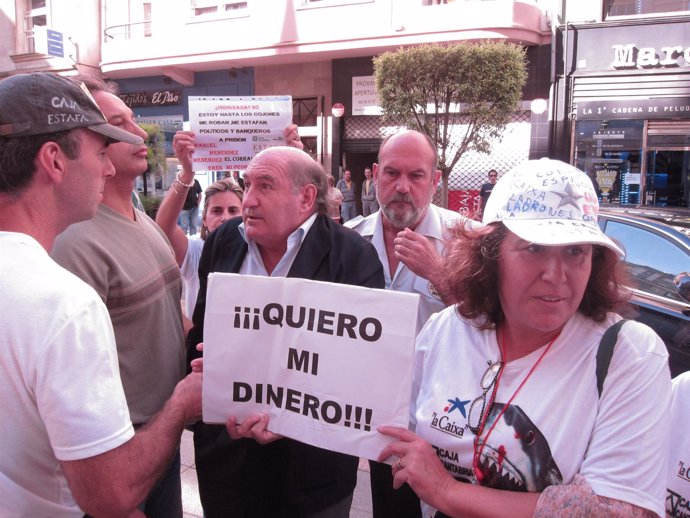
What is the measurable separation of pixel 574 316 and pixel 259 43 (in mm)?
15287

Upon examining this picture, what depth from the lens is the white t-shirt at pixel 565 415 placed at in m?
1.26

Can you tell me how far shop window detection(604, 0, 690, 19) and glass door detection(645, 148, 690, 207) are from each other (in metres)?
3.21

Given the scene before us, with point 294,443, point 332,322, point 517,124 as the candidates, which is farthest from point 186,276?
point 517,124

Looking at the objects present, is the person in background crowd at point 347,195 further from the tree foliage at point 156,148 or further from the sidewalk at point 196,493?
the sidewalk at point 196,493

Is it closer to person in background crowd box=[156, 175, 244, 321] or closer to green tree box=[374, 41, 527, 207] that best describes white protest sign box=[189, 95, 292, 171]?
person in background crowd box=[156, 175, 244, 321]

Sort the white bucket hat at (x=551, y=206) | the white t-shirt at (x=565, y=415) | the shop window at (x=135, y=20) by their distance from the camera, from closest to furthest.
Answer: the white t-shirt at (x=565, y=415) < the white bucket hat at (x=551, y=206) < the shop window at (x=135, y=20)

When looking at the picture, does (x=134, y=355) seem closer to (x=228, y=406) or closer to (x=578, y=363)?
(x=228, y=406)

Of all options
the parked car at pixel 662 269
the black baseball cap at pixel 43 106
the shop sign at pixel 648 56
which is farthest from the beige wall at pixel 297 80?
the black baseball cap at pixel 43 106

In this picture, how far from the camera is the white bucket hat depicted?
1398mm

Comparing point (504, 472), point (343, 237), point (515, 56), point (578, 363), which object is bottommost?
point (504, 472)

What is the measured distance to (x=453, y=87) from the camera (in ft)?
38.3

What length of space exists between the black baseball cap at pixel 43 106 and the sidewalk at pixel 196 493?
243 centimetres

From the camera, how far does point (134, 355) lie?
6.47ft

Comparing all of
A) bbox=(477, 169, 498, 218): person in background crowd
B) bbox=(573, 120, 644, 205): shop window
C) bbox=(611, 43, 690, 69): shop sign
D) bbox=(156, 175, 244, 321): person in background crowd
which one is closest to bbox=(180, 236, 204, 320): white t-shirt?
bbox=(156, 175, 244, 321): person in background crowd
